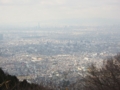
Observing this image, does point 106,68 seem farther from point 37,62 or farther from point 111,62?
point 37,62

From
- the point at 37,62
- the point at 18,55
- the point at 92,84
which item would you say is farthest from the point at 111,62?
the point at 18,55

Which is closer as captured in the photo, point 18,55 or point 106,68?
point 106,68

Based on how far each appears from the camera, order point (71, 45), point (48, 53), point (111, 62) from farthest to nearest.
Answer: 1. point (71, 45)
2. point (48, 53)
3. point (111, 62)

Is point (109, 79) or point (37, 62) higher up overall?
point (109, 79)

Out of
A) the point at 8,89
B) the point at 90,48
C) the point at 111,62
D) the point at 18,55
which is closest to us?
the point at 8,89

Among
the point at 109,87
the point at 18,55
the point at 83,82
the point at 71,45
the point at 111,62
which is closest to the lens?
the point at 109,87

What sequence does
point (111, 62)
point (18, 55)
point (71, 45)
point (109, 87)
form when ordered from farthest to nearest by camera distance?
point (71, 45) < point (18, 55) < point (111, 62) < point (109, 87)

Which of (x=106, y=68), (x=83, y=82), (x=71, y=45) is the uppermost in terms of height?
(x=106, y=68)

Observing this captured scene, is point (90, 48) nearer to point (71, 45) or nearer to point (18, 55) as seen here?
point (71, 45)

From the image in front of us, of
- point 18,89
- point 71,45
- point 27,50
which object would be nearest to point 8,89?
point 18,89
